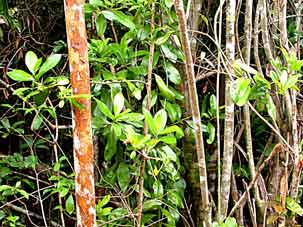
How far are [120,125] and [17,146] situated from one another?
2.56ft

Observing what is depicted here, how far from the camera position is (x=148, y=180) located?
1269mm

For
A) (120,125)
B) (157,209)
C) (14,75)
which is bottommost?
(157,209)

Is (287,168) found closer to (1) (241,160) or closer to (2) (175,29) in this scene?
(1) (241,160)

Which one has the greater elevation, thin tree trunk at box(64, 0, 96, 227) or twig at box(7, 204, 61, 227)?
thin tree trunk at box(64, 0, 96, 227)

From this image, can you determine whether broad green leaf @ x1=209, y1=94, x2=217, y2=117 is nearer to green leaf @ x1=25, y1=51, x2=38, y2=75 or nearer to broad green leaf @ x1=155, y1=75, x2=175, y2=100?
broad green leaf @ x1=155, y1=75, x2=175, y2=100

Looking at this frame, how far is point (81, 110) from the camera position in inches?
36.2

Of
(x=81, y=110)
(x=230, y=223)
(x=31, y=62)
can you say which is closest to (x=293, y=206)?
(x=230, y=223)

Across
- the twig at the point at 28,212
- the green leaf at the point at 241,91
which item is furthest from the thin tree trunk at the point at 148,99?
the twig at the point at 28,212

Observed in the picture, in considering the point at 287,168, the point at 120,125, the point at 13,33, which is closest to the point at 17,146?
the point at 13,33

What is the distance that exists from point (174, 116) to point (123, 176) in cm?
21

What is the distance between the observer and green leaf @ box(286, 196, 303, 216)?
1.21m

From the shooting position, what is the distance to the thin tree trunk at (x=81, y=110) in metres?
0.91

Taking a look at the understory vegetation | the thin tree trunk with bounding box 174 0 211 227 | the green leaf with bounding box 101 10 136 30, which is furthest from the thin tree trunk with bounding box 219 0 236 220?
the green leaf with bounding box 101 10 136 30

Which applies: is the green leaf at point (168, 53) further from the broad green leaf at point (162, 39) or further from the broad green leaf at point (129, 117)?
the broad green leaf at point (129, 117)
